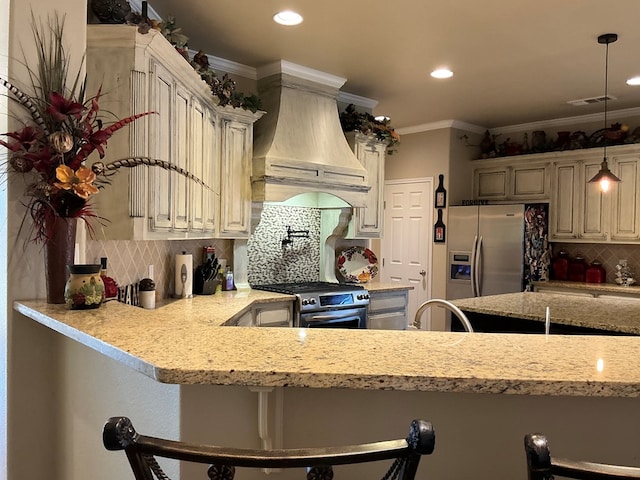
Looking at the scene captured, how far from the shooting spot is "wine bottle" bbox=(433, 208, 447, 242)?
5.94m

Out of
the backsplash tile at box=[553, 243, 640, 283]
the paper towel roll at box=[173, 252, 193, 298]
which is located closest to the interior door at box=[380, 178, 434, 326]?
the backsplash tile at box=[553, 243, 640, 283]

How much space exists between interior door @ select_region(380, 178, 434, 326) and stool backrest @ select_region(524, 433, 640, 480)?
17.3ft

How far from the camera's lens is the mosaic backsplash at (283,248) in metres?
4.33

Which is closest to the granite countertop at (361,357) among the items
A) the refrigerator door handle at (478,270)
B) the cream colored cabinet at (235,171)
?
the cream colored cabinet at (235,171)

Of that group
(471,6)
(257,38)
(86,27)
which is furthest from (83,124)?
(471,6)

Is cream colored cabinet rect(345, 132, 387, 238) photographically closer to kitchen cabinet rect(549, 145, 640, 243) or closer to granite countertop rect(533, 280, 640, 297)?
granite countertop rect(533, 280, 640, 297)

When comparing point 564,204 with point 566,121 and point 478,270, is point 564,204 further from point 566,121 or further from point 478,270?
point 478,270

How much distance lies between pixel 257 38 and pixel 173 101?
106cm

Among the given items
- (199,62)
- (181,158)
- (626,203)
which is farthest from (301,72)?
(626,203)

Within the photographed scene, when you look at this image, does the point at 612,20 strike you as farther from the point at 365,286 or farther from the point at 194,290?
the point at 194,290

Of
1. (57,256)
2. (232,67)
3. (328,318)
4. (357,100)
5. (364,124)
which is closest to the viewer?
(57,256)

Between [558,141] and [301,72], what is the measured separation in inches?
122

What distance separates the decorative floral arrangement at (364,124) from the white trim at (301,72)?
13.7 inches

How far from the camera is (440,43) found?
3.53 metres
